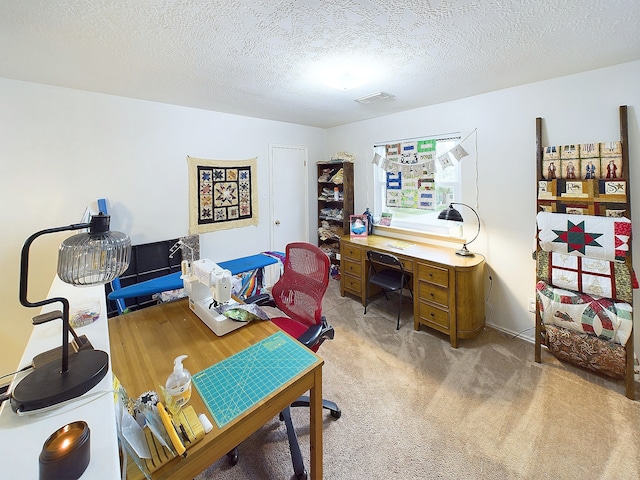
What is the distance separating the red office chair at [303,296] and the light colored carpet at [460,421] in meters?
0.23

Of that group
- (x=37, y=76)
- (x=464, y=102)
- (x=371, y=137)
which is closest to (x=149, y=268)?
(x=37, y=76)

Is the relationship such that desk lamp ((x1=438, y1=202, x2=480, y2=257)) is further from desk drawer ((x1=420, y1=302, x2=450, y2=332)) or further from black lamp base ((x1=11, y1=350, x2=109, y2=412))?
black lamp base ((x1=11, y1=350, x2=109, y2=412))

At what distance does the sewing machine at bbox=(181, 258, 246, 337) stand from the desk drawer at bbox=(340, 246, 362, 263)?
2064 mm

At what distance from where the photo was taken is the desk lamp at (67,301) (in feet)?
2.41

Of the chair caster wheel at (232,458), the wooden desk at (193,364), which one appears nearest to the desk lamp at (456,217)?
the wooden desk at (193,364)

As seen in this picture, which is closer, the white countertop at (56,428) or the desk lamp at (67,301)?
the white countertop at (56,428)

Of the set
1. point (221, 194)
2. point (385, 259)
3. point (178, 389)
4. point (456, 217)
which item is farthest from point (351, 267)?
point (178, 389)

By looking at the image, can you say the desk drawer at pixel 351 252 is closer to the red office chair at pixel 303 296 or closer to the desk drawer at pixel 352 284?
the desk drawer at pixel 352 284

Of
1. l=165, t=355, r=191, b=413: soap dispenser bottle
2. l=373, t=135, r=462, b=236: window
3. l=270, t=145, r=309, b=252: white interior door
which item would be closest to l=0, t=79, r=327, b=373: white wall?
l=270, t=145, r=309, b=252: white interior door

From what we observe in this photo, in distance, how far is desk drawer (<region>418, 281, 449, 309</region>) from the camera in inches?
102

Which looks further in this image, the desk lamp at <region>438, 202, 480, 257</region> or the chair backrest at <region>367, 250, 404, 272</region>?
the chair backrest at <region>367, 250, 404, 272</region>

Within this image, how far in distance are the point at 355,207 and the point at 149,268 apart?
8.76ft

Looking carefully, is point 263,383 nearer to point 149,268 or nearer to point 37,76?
point 149,268

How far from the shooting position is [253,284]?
300 cm
